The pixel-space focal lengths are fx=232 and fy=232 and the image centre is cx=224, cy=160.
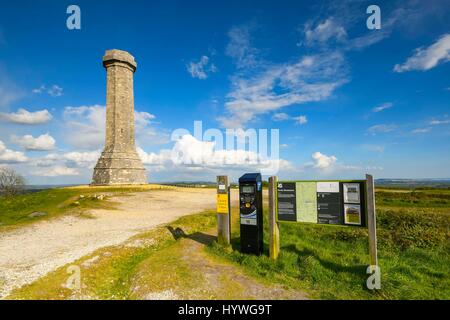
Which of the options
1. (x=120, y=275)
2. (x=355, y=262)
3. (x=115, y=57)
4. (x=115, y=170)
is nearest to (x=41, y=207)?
(x=120, y=275)

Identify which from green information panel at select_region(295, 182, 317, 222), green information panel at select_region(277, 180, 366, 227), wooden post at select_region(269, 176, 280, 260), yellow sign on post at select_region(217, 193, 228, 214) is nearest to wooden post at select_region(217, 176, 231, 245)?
yellow sign on post at select_region(217, 193, 228, 214)

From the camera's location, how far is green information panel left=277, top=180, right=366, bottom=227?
6.25m

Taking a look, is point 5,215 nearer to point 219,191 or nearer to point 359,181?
point 219,191

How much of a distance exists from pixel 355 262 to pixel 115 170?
107ft

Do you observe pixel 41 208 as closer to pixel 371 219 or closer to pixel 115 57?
pixel 371 219

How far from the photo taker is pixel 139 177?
117 ft

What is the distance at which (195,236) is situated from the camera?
982 centimetres

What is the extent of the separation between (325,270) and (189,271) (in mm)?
3565

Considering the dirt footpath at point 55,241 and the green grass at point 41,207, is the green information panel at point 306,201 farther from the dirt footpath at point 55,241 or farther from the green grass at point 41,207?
the green grass at point 41,207

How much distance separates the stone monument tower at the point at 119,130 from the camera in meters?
33.1

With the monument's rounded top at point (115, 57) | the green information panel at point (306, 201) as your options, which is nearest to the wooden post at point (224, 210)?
the green information panel at point (306, 201)

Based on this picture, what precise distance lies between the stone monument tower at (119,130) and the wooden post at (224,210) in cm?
2871

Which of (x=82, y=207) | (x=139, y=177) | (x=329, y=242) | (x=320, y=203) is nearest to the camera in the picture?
(x=320, y=203)
